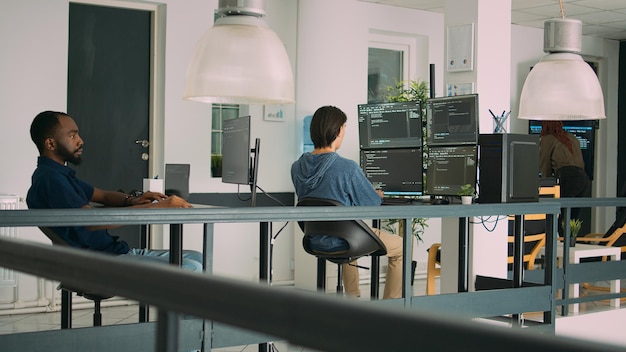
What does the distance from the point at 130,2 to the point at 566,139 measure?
13.6ft

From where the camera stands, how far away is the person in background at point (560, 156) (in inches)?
313

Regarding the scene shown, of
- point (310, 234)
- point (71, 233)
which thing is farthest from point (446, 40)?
point (71, 233)

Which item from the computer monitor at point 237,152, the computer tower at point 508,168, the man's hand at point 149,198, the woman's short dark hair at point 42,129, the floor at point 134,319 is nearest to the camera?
the woman's short dark hair at point 42,129

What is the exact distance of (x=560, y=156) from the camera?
796 centimetres

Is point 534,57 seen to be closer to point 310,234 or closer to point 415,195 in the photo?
point 415,195

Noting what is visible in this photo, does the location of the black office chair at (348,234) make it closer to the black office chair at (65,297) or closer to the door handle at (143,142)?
the black office chair at (65,297)

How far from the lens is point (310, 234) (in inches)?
163

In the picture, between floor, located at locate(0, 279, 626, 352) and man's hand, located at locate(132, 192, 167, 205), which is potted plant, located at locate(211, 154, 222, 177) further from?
man's hand, located at locate(132, 192, 167, 205)

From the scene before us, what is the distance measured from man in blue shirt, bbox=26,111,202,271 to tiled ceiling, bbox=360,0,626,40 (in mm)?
4703

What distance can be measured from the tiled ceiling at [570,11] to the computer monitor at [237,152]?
10.7 feet

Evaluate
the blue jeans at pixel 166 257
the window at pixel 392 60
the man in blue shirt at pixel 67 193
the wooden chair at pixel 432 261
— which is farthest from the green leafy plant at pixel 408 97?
the man in blue shirt at pixel 67 193

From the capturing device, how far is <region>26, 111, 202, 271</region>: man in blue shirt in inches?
134

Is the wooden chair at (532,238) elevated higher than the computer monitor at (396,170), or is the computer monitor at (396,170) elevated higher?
the computer monitor at (396,170)

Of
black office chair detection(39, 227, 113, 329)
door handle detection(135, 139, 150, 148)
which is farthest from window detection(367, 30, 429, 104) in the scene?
black office chair detection(39, 227, 113, 329)
